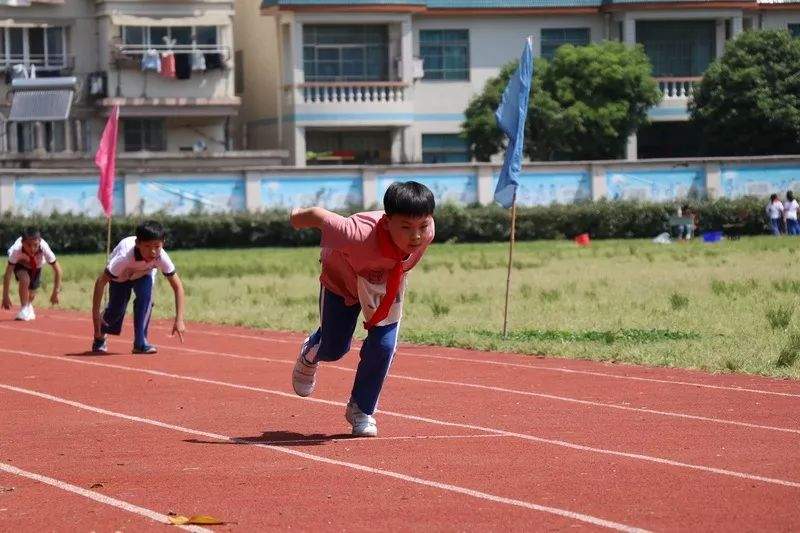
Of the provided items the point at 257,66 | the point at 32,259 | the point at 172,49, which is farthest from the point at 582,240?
the point at 32,259

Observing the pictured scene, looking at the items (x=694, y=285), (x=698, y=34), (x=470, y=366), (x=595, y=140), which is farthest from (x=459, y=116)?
(x=470, y=366)

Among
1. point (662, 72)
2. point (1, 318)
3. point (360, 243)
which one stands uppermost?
point (662, 72)

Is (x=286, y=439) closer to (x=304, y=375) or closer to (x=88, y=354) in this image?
(x=304, y=375)

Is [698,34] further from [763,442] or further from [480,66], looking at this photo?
[763,442]

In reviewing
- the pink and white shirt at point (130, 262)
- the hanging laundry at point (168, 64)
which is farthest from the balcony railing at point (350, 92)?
the pink and white shirt at point (130, 262)

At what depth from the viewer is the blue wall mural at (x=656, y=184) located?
Result: 4538 centimetres

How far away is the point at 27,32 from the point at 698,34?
73.4 feet

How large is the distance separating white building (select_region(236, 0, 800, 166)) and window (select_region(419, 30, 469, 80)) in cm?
3

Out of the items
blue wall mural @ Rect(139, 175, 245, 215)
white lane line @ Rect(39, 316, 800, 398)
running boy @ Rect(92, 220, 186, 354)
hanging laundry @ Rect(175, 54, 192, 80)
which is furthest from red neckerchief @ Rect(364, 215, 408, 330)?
hanging laundry @ Rect(175, 54, 192, 80)

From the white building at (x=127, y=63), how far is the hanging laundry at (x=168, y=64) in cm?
3

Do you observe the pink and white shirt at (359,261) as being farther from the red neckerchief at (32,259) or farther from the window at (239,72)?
the window at (239,72)

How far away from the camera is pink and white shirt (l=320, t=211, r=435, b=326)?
9258mm

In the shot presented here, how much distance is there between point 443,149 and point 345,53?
4.70 metres

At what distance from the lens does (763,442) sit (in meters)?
9.58
